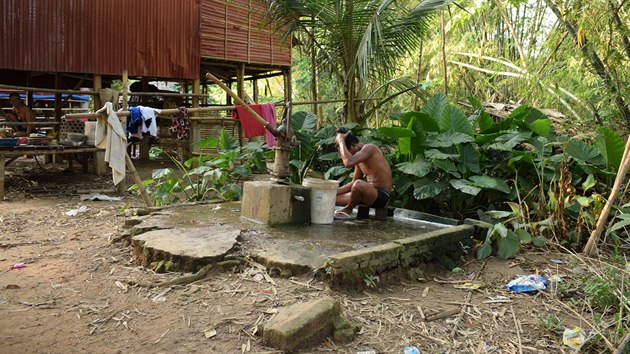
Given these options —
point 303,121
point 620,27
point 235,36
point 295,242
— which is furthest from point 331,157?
point 235,36

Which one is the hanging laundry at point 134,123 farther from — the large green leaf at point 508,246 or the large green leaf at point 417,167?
the large green leaf at point 508,246

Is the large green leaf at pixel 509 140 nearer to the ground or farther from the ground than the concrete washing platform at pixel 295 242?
farther from the ground

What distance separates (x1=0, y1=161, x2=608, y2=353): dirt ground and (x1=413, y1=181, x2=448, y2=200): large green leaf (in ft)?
3.48

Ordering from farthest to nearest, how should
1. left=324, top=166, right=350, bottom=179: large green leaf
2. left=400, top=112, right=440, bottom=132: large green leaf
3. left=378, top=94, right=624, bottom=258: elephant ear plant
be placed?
left=324, top=166, right=350, bottom=179: large green leaf, left=400, top=112, right=440, bottom=132: large green leaf, left=378, top=94, right=624, bottom=258: elephant ear plant

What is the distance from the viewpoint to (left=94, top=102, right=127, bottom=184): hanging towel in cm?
629

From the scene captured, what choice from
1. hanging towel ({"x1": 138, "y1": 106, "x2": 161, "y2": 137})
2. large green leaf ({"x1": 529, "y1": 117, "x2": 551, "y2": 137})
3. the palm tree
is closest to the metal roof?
hanging towel ({"x1": 138, "y1": 106, "x2": 161, "y2": 137})

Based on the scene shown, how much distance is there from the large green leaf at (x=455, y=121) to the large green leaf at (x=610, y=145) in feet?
4.93

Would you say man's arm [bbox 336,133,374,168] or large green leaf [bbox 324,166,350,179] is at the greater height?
man's arm [bbox 336,133,374,168]

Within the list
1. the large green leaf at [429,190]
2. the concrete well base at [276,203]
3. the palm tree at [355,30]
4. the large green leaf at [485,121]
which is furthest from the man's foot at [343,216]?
the large green leaf at [485,121]

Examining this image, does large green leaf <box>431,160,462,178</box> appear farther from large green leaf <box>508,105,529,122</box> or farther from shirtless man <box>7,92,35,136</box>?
shirtless man <box>7,92,35,136</box>

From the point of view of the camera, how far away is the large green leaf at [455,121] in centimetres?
670

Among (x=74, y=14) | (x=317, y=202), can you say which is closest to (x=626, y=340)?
(x=317, y=202)

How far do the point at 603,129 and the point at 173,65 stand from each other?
10453 mm

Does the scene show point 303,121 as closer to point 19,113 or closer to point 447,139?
point 447,139
